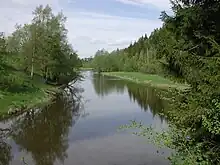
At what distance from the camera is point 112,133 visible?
22.9 metres

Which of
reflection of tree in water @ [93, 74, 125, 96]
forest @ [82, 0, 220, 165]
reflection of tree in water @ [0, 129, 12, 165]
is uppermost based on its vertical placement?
forest @ [82, 0, 220, 165]

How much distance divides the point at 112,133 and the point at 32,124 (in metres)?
7.34

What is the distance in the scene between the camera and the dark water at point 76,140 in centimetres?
1716

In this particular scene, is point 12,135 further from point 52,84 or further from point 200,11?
point 52,84

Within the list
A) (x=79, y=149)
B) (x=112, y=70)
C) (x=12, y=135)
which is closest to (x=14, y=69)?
(x=12, y=135)

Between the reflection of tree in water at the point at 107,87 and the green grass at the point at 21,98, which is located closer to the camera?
the green grass at the point at 21,98

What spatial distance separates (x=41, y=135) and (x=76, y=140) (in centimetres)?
294

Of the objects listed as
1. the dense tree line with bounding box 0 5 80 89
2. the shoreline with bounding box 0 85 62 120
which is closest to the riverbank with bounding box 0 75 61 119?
the shoreline with bounding box 0 85 62 120

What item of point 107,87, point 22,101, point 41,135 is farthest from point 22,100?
point 107,87

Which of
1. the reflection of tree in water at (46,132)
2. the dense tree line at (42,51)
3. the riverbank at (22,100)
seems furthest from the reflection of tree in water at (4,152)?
the dense tree line at (42,51)

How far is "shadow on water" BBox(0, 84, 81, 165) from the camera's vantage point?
17734mm

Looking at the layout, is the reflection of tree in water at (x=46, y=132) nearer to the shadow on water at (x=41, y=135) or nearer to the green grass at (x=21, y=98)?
the shadow on water at (x=41, y=135)

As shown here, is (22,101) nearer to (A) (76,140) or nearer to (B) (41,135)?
(B) (41,135)

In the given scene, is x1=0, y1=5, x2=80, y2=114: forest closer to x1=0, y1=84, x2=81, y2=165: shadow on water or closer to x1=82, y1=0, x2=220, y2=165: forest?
x1=0, y1=84, x2=81, y2=165: shadow on water
